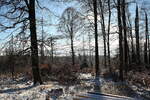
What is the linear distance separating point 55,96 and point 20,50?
5.02m

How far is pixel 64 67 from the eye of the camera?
59.9 ft

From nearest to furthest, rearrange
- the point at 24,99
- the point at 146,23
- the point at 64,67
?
the point at 24,99, the point at 64,67, the point at 146,23

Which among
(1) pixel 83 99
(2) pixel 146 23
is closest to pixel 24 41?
(1) pixel 83 99

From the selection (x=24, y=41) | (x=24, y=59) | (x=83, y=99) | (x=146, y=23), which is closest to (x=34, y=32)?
(x=24, y=41)

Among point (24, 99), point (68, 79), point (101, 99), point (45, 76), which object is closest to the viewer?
point (101, 99)

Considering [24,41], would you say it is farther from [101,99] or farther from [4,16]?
[101,99]

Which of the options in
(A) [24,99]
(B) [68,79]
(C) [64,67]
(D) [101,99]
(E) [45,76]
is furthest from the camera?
(C) [64,67]

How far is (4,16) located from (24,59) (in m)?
2.89

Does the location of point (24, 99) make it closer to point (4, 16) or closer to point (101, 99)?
point (101, 99)

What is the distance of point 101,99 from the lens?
810 cm

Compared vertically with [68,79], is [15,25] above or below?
above

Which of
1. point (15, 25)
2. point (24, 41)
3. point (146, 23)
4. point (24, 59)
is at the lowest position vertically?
point (24, 59)

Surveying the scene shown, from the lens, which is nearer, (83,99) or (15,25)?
(83,99)

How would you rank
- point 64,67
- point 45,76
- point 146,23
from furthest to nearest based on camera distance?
point 146,23 < point 64,67 < point 45,76
